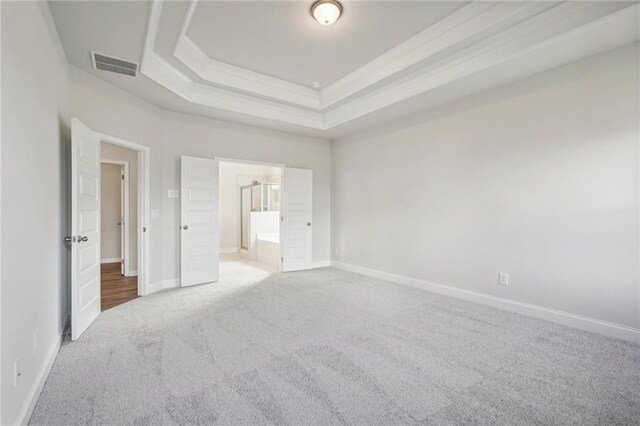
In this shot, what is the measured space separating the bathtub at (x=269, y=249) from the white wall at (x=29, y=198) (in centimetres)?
379

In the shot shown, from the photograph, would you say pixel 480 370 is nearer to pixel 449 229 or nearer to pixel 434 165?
pixel 449 229

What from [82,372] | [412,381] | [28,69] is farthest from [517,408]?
[28,69]

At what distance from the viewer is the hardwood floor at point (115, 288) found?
3891 mm

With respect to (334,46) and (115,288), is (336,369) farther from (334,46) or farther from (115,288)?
(115,288)

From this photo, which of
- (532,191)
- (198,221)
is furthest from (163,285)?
(532,191)

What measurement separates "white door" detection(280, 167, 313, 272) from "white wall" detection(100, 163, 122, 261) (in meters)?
3.97

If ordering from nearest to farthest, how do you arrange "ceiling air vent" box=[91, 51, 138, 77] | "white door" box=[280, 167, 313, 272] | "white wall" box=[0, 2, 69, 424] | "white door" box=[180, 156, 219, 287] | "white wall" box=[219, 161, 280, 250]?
"white wall" box=[0, 2, 69, 424]
"ceiling air vent" box=[91, 51, 138, 77]
"white door" box=[180, 156, 219, 287]
"white door" box=[280, 167, 313, 272]
"white wall" box=[219, 161, 280, 250]

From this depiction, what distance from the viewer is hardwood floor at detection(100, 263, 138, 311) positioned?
153 inches

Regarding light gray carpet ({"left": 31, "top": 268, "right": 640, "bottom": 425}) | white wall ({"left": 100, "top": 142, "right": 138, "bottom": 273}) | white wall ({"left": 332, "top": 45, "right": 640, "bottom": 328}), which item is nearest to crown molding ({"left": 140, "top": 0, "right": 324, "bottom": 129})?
white wall ({"left": 332, "top": 45, "right": 640, "bottom": 328})

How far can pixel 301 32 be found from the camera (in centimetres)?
318

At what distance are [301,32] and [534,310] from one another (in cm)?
406

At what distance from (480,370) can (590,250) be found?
6.10ft

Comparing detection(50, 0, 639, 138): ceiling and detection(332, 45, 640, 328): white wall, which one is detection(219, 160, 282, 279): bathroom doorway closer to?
detection(50, 0, 639, 138): ceiling

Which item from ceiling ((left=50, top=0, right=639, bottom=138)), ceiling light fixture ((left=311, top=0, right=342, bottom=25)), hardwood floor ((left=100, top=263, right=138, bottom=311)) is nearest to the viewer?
ceiling ((left=50, top=0, right=639, bottom=138))
